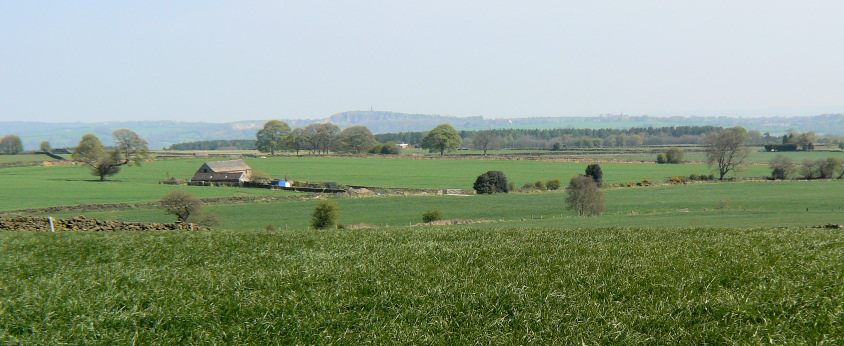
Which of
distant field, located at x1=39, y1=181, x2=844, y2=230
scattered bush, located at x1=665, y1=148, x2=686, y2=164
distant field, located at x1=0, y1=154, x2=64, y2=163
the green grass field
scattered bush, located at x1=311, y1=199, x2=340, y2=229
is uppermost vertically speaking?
the green grass field

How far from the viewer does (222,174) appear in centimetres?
8031

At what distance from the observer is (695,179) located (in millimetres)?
79000

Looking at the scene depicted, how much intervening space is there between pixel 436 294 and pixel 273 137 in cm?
13724

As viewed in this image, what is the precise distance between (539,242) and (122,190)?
6913 cm

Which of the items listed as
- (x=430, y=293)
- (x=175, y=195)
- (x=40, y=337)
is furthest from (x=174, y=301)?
(x=175, y=195)

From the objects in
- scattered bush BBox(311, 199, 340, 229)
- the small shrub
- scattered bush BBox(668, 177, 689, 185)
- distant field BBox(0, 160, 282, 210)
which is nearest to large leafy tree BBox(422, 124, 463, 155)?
distant field BBox(0, 160, 282, 210)

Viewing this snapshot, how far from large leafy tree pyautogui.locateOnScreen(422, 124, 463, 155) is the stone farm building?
6250cm

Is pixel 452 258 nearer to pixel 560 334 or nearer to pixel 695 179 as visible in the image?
pixel 560 334

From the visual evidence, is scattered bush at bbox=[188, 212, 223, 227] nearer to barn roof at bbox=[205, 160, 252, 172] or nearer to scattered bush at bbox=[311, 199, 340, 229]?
scattered bush at bbox=[311, 199, 340, 229]

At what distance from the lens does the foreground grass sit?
611 cm

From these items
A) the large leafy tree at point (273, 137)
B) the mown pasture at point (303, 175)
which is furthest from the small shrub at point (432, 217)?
the large leafy tree at point (273, 137)

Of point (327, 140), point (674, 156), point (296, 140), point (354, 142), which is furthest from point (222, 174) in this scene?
point (674, 156)

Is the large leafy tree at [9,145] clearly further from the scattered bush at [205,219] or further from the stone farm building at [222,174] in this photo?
the scattered bush at [205,219]

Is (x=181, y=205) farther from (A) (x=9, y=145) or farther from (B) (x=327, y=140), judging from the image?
(A) (x=9, y=145)
